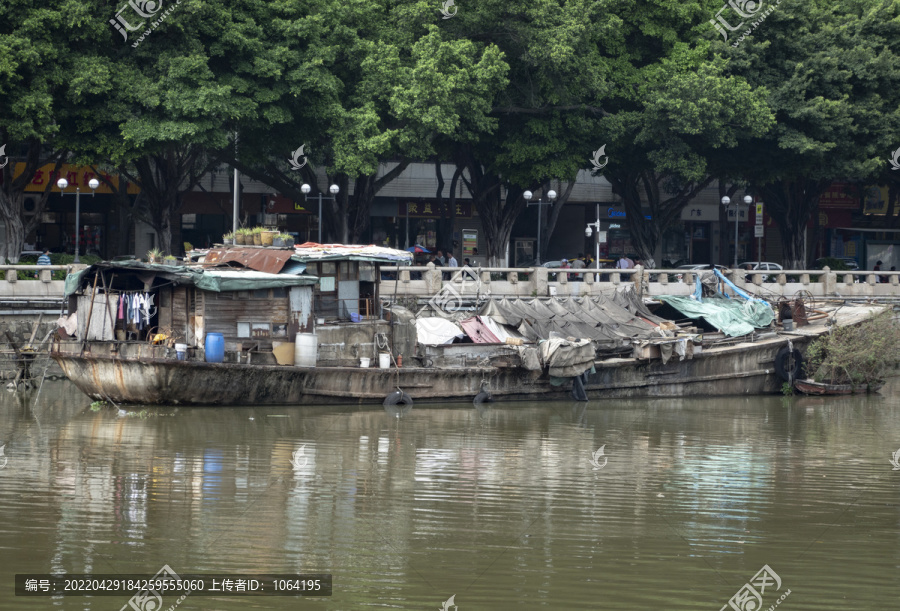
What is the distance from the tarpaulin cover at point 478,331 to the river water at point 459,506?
9.55 ft

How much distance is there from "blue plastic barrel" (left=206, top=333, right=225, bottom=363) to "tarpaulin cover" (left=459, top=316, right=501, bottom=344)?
6.14 m

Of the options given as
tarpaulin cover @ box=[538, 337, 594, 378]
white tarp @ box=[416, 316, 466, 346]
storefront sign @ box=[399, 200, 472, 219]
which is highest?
storefront sign @ box=[399, 200, 472, 219]

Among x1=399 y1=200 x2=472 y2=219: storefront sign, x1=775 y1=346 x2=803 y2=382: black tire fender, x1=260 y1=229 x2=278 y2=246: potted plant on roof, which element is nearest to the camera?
x1=260 y1=229 x2=278 y2=246: potted plant on roof

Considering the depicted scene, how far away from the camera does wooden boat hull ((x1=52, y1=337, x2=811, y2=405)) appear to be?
21828 millimetres

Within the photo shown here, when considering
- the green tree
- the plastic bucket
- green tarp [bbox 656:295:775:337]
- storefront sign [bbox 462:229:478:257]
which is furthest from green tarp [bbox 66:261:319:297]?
storefront sign [bbox 462:229:478:257]

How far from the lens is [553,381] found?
25.2m

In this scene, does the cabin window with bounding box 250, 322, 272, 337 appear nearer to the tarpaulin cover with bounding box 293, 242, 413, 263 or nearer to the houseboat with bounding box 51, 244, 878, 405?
the houseboat with bounding box 51, 244, 878, 405

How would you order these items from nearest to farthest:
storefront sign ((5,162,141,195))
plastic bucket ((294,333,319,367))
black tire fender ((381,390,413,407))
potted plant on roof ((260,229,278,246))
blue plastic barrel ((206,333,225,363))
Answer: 1. blue plastic barrel ((206,333,225,363))
2. plastic bucket ((294,333,319,367))
3. black tire fender ((381,390,413,407))
4. potted plant on roof ((260,229,278,246))
5. storefront sign ((5,162,141,195))

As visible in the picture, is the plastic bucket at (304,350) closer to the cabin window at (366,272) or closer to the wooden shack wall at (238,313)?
the wooden shack wall at (238,313)

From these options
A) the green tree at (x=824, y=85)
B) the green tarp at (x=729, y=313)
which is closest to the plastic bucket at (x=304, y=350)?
the green tarp at (x=729, y=313)

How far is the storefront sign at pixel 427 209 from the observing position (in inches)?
1891

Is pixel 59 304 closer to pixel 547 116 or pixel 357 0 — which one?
pixel 357 0

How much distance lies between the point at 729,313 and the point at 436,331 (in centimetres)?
876

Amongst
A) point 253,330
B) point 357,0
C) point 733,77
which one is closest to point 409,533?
point 253,330
